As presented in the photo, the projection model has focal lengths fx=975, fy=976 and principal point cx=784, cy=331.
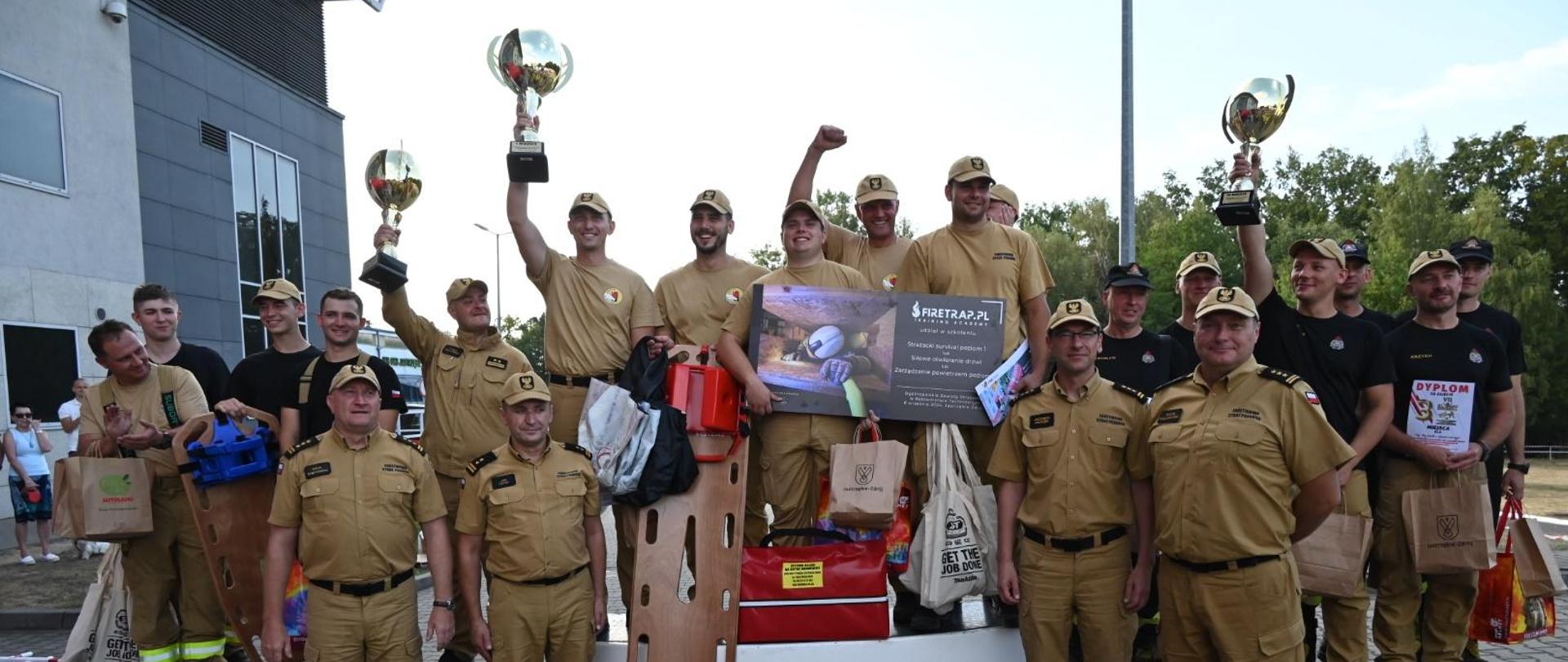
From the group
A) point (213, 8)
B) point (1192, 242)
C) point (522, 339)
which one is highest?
point (213, 8)

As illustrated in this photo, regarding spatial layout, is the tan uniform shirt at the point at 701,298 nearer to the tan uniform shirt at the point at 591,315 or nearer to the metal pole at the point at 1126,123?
the tan uniform shirt at the point at 591,315

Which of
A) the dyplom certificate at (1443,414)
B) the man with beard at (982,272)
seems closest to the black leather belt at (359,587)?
the man with beard at (982,272)

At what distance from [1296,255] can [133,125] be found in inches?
765

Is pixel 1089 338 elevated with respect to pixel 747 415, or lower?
elevated

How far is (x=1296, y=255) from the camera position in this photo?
5.45 metres

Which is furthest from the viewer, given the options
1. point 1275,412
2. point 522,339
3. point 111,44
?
point 522,339

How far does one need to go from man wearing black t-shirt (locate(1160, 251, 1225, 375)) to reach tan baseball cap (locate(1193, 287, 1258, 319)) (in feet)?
3.54

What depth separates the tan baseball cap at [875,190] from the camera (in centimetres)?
575

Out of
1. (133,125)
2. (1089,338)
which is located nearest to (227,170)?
(133,125)

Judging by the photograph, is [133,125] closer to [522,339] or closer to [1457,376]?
[1457,376]

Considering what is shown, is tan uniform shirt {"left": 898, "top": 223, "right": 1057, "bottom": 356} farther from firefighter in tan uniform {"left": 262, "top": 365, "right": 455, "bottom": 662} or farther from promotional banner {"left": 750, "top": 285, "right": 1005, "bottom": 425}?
firefighter in tan uniform {"left": 262, "top": 365, "right": 455, "bottom": 662}

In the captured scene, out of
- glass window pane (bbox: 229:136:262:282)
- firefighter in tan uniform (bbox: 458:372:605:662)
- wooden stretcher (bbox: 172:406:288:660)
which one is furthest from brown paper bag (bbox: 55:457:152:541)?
glass window pane (bbox: 229:136:262:282)

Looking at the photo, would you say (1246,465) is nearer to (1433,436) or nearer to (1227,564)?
(1227,564)

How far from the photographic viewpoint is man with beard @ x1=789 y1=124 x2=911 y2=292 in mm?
5805
